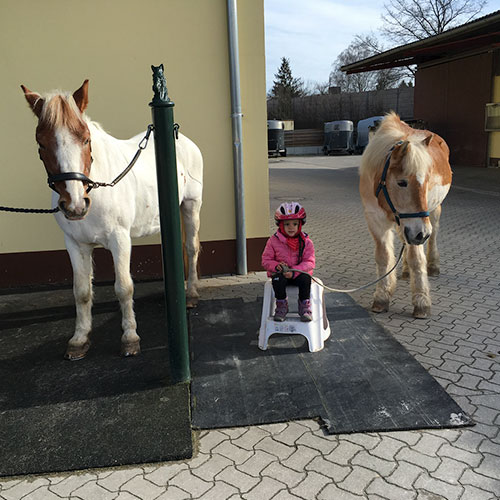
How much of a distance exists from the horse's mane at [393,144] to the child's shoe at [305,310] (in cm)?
135

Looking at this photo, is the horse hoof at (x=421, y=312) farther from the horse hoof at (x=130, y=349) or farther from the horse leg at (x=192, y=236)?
the horse hoof at (x=130, y=349)

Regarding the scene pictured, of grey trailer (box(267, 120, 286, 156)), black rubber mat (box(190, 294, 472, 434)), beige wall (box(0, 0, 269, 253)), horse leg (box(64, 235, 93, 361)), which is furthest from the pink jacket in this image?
grey trailer (box(267, 120, 286, 156))

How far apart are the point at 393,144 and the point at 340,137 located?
23783 millimetres

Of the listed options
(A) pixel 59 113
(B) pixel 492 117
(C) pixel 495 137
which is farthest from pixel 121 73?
→ (C) pixel 495 137

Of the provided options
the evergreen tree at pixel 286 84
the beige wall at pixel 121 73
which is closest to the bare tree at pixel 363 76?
the evergreen tree at pixel 286 84

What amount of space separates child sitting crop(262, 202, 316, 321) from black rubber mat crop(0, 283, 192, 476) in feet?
3.37

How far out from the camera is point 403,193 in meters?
3.87

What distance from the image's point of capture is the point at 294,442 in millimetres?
2613

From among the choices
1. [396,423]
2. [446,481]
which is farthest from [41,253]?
[446,481]

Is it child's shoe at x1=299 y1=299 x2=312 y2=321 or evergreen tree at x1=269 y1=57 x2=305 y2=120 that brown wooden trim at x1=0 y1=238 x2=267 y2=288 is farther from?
evergreen tree at x1=269 y1=57 x2=305 y2=120

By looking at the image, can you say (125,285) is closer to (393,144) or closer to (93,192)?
(93,192)

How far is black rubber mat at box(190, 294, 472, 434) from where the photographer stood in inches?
110

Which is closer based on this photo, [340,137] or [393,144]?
[393,144]

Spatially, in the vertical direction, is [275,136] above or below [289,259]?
above
